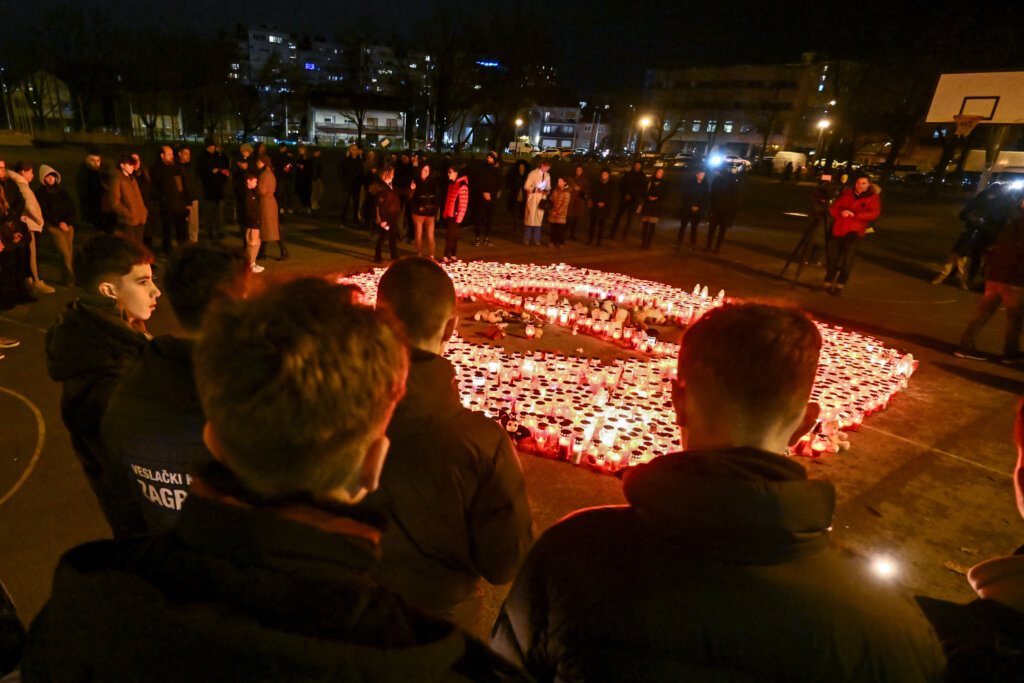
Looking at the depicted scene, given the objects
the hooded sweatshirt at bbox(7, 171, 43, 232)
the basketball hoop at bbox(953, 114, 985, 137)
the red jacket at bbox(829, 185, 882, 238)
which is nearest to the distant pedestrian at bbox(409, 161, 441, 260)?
the hooded sweatshirt at bbox(7, 171, 43, 232)

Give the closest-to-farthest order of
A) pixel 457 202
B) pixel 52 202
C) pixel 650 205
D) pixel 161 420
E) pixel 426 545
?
pixel 161 420 → pixel 426 545 → pixel 52 202 → pixel 457 202 → pixel 650 205

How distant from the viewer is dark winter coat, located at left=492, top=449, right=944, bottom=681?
1058 mm

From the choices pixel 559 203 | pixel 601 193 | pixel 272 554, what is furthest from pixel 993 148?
pixel 272 554

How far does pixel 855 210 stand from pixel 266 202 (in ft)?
32.2

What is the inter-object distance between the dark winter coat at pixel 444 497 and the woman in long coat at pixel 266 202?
8507 millimetres

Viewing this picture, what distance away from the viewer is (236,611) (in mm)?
758

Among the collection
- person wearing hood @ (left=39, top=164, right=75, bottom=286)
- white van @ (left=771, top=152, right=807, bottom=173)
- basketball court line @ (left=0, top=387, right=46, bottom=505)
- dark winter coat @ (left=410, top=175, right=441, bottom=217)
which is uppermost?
white van @ (left=771, top=152, right=807, bottom=173)

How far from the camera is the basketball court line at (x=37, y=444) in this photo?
3.71 m

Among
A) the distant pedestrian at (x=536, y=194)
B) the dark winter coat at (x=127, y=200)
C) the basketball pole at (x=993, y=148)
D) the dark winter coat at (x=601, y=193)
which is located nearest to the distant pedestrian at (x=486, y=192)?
the distant pedestrian at (x=536, y=194)

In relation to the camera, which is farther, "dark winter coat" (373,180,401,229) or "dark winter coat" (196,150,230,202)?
"dark winter coat" (196,150,230,202)

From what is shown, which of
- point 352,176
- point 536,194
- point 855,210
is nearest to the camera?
point 855,210

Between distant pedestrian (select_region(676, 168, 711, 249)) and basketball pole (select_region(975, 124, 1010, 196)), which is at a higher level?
basketball pole (select_region(975, 124, 1010, 196))

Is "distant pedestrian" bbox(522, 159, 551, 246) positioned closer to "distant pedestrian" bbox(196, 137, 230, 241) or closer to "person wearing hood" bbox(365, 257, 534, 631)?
"distant pedestrian" bbox(196, 137, 230, 241)

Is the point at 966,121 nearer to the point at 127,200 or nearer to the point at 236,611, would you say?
the point at 127,200
